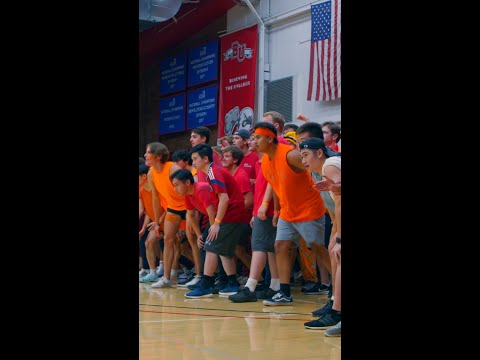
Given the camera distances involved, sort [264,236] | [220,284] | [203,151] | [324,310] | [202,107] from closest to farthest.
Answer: [324,310]
[264,236]
[220,284]
[203,151]
[202,107]

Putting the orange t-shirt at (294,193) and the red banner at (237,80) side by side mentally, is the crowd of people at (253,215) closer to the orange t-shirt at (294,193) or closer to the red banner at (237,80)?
the orange t-shirt at (294,193)

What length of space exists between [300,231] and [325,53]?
19.4 feet

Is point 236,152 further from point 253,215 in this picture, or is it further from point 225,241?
point 225,241

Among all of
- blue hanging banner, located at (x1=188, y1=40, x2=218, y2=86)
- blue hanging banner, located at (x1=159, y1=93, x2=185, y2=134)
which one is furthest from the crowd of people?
blue hanging banner, located at (x1=159, y1=93, x2=185, y2=134)

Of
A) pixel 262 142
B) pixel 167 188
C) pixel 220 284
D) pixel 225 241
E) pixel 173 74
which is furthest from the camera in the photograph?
pixel 173 74

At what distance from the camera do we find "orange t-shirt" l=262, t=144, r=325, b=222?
18.9 feet

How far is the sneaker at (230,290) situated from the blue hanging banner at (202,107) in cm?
794

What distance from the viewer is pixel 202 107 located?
15023 mm

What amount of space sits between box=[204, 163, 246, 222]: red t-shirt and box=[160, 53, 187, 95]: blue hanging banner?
9.14m

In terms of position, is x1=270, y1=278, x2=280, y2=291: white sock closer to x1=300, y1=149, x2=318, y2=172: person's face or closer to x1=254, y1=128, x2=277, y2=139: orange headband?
x1=254, y1=128, x2=277, y2=139: orange headband

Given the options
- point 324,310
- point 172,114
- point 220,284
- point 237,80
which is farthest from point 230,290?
point 172,114

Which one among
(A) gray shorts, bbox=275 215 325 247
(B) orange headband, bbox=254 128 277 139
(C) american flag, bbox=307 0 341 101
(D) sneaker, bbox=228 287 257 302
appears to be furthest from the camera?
(C) american flag, bbox=307 0 341 101

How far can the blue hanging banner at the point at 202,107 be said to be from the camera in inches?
575
